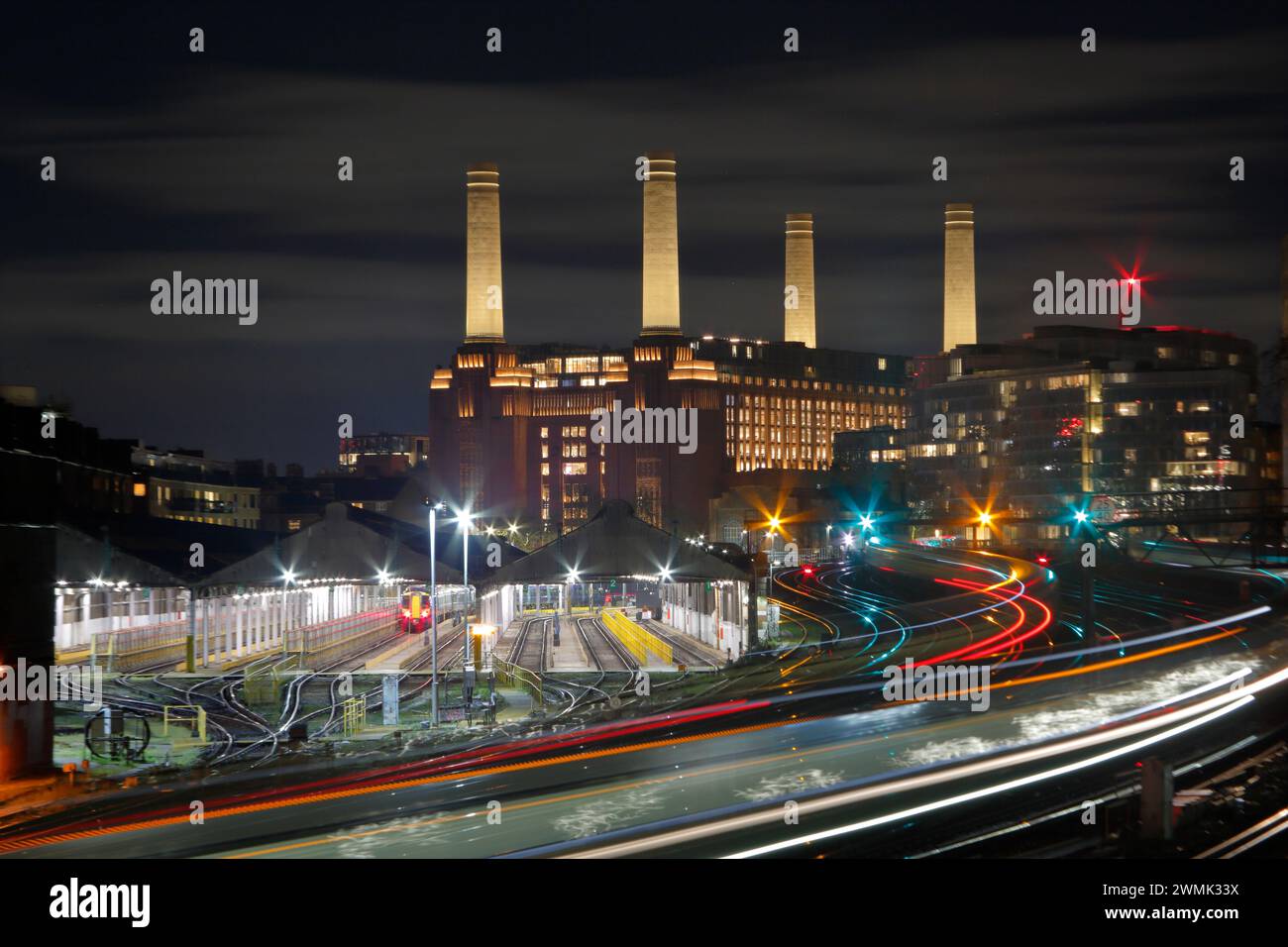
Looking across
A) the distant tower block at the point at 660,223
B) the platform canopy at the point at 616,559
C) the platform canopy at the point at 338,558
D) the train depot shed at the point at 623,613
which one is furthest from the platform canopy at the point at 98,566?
the distant tower block at the point at 660,223

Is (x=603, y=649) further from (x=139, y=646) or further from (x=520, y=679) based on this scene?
(x=139, y=646)

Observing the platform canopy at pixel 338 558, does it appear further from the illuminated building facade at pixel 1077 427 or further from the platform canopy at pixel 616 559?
the illuminated building facade at pixel 1077 427

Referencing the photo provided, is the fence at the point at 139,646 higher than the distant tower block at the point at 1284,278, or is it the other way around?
the distant tower block at the point at 1284,278

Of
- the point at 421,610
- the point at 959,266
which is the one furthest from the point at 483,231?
the point at 421,610

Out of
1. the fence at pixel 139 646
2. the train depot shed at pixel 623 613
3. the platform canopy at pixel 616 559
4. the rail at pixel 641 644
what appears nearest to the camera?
the platform canopy at pixel 616 559

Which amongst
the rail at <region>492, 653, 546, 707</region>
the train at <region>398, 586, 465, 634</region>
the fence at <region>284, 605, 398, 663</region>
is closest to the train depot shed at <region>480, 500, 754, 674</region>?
the rail at <region>492, 653, 546, 707</region>

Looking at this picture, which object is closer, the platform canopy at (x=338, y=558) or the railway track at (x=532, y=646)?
the platform canopy at (x=338, y=558)
